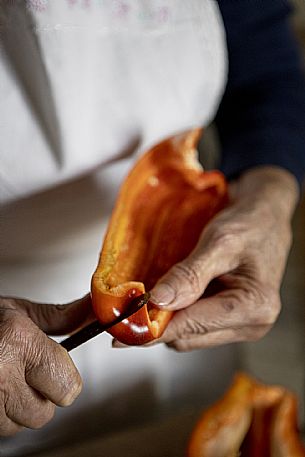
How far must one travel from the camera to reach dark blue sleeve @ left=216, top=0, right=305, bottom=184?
0.54m

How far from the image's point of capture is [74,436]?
0.46m

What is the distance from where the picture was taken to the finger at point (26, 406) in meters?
0.29

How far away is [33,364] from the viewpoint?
0.28 meters

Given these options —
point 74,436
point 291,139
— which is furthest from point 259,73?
point 74,436

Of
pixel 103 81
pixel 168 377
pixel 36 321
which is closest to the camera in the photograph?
pixel 36 321

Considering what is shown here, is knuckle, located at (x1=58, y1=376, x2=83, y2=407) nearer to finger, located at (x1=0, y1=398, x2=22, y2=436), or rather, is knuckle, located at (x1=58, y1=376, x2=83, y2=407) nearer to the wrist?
finger, located at (x1=0, y1=398, x2=22, y2=436)

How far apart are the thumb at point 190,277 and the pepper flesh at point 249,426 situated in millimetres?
120

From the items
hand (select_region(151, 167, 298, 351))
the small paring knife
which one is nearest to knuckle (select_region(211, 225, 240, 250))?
hand (select_region(151, 167, 298, 351))

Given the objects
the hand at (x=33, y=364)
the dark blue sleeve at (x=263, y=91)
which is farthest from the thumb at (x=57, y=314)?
the dark blue sleeve at (x=263, y=91)

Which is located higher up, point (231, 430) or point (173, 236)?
point (173, 236)

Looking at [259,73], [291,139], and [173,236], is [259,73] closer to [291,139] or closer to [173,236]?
[291,139]

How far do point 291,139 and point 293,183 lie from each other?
5 cm

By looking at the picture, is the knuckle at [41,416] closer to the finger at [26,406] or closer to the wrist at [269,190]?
the finger at [26,406]

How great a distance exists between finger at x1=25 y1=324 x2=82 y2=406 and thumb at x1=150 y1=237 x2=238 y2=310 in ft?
0.17
